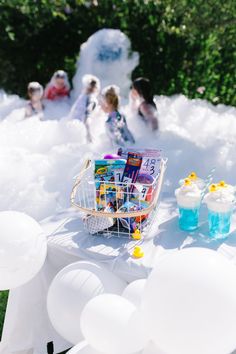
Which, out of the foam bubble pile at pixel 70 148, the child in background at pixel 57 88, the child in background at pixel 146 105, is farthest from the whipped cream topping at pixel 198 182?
the child in background at pixel 57 88

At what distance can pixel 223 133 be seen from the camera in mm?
4430

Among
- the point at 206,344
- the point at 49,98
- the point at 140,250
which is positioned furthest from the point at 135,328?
the point at 49,98

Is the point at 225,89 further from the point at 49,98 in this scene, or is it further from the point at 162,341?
the point at 162,341

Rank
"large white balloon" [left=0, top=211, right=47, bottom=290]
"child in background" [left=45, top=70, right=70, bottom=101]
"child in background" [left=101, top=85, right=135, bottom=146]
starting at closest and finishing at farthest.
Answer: "large white balloon" [left=0, top=211, right=47, bottom=290] → "child in background" [left=101, top=85, right=135, bottom=146] → "child in background" [left=45, top=70, right=70, bottom=101]

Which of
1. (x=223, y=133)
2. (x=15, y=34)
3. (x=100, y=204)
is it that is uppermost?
(x=15, y=34)

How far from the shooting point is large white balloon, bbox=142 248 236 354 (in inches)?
54.6

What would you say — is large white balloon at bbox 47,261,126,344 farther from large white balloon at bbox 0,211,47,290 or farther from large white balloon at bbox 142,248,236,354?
large white balloon at bbox 142,248,236,354

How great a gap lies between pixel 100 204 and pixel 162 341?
703 mm

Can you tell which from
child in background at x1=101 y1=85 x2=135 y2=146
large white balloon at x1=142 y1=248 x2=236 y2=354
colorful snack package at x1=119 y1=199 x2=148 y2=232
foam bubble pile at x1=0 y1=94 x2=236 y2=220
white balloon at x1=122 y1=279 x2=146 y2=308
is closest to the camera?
large white balloon at x1=142 y1=248 x2=236 y2=354

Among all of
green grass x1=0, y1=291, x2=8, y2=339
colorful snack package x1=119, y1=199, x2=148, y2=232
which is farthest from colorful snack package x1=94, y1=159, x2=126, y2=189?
green grass x1=0, y1=291, x2=8, y2=339

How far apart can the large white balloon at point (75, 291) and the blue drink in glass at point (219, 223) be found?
Result: 0.45 metres

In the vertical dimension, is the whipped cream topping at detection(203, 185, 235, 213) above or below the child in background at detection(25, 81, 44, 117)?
above

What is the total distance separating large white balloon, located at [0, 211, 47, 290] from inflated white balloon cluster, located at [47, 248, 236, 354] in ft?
1.10

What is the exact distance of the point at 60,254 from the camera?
2.05 metres
